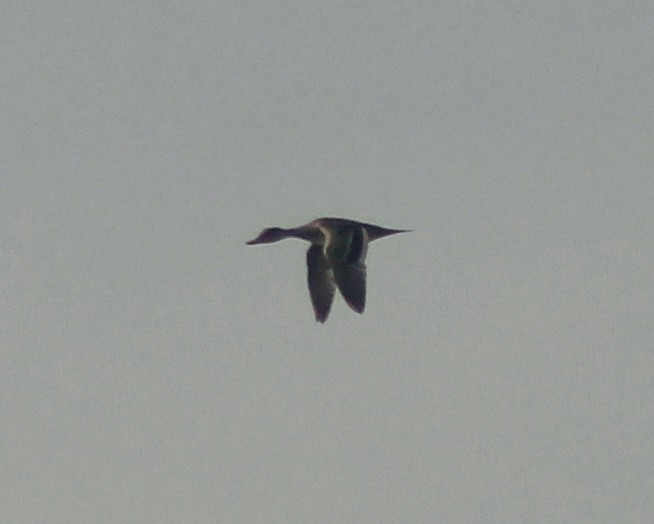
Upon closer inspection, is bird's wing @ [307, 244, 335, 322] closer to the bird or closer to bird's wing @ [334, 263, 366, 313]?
the bird

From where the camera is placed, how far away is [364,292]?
74.6 meters

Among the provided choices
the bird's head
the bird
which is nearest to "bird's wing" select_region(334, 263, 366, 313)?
the bird

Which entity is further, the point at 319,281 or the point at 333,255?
the point at 319,281

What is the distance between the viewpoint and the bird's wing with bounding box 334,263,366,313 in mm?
74438

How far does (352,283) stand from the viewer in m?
74.8

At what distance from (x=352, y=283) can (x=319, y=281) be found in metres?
4.49

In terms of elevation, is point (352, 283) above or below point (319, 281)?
below

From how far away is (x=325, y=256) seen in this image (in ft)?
257

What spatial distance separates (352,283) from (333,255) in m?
1.27

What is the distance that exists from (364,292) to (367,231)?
11.1ft

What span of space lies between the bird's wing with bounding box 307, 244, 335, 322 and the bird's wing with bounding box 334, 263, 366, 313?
12.8ft

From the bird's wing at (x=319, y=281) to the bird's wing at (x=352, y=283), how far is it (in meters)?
3.89

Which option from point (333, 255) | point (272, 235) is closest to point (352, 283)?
point (333, 255)

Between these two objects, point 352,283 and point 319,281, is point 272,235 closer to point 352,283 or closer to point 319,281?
point 319,281
